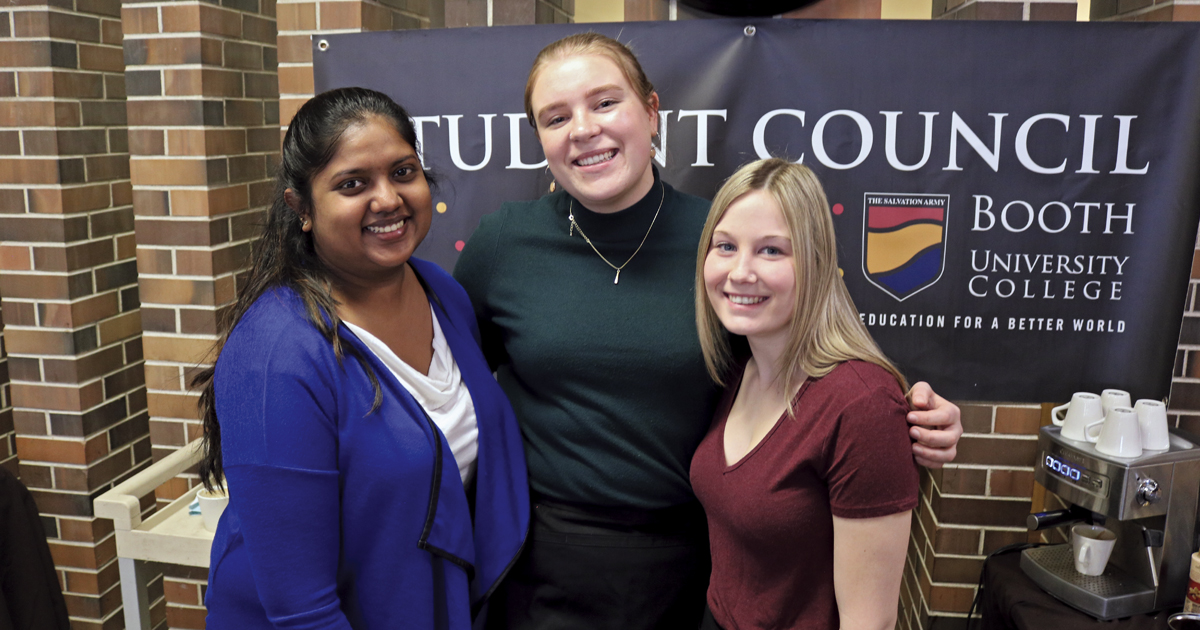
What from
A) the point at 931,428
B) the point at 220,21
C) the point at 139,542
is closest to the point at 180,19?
the point at 220,21

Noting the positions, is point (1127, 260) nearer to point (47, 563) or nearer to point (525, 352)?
point (525, 352)

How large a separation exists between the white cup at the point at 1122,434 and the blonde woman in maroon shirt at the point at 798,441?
2.61ft

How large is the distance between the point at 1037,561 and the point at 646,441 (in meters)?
1.07

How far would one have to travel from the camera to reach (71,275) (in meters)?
2.64

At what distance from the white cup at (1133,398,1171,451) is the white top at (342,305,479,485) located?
141cm

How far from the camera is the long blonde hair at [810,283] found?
1298 millimetres

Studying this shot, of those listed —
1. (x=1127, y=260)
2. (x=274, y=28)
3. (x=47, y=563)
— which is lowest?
(x=47, y=563)

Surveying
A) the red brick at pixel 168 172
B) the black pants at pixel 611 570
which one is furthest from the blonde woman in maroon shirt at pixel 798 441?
the red brick at pixel 168 172

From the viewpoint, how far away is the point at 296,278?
1314 mm

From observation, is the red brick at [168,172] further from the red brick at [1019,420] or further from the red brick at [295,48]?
the red brick at [1019,420]

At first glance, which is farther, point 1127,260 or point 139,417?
point 139,417

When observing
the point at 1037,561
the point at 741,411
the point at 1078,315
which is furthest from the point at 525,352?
the point at 1078,315

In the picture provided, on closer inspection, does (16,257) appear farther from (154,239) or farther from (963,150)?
(963,150)

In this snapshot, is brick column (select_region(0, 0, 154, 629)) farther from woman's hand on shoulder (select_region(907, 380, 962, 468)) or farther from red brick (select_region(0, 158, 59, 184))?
woman's hand on shoulder (select_region(907, 380, 962, 468))
